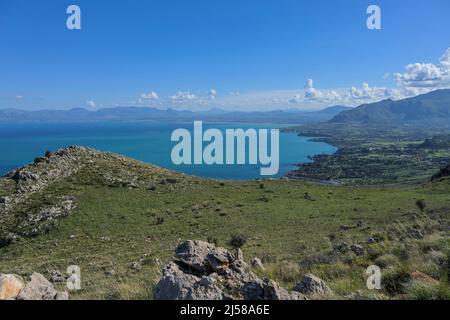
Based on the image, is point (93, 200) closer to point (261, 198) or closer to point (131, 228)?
point (131, 228)

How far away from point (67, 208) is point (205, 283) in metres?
28.2

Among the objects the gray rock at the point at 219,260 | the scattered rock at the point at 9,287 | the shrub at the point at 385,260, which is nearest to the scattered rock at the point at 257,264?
the gray rock at the point at 219,260

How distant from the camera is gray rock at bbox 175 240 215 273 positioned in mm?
7809

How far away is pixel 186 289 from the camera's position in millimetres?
5816

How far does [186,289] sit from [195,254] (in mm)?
2278

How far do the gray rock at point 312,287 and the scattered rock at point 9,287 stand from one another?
454 cm

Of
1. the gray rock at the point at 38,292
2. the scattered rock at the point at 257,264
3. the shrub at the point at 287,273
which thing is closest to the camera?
the gray rock at the point at 38,292

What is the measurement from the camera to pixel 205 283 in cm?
592

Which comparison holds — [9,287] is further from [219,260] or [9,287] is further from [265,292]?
[265,292]

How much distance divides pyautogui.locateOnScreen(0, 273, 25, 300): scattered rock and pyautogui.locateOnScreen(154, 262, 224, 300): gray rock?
221cm

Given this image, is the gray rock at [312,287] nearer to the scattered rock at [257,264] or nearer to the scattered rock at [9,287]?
the scattered rock at [257,264]

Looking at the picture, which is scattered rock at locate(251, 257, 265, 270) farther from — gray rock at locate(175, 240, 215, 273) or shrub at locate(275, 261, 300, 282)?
gray rock at locate(175, 240, 215, 273)

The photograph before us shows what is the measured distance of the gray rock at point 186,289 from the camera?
568 centimetres

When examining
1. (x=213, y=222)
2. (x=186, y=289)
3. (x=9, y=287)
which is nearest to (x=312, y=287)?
(x=186, y=289)
